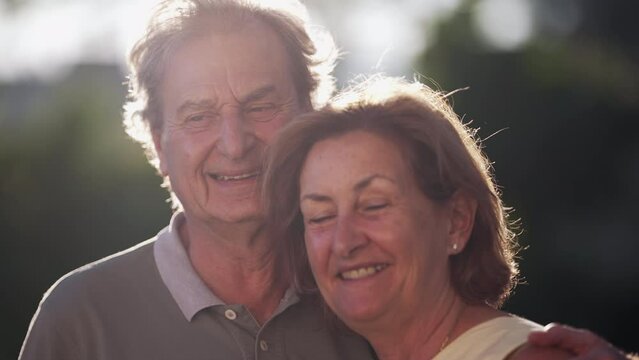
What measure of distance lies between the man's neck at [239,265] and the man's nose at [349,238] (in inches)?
24.3

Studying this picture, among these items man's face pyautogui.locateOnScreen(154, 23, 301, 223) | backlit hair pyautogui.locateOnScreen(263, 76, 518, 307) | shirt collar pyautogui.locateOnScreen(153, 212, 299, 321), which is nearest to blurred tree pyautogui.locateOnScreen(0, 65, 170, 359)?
shirt collar pyautogui.locateOnScreen(153, 212, 299, 321)

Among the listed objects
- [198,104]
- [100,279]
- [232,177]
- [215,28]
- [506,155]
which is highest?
[215,28]

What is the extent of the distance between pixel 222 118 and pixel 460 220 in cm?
81

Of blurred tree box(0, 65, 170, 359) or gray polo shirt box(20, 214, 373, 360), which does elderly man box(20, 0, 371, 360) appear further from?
blurred tree box(0, 65, 170, 359)

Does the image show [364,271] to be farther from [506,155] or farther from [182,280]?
[506,155]

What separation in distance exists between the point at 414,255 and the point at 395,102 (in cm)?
42

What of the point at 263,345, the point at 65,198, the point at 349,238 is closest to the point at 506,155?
the point at 65,198

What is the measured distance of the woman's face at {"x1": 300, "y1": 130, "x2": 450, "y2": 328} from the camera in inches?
139

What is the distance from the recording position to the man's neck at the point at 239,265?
4125mm

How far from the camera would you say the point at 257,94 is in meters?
4.05

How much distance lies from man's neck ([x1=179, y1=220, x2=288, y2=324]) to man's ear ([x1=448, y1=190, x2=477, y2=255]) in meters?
0.67

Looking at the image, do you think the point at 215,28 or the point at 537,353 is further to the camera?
the point at 215,28

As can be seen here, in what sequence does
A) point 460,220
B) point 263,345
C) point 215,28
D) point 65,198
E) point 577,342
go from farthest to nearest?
1. point 65,198
2. point 215,28
3. point 263,345
4. point 460,220
5. point 577,342

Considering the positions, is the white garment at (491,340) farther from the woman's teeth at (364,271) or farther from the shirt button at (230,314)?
the shirt button at (230,314)
